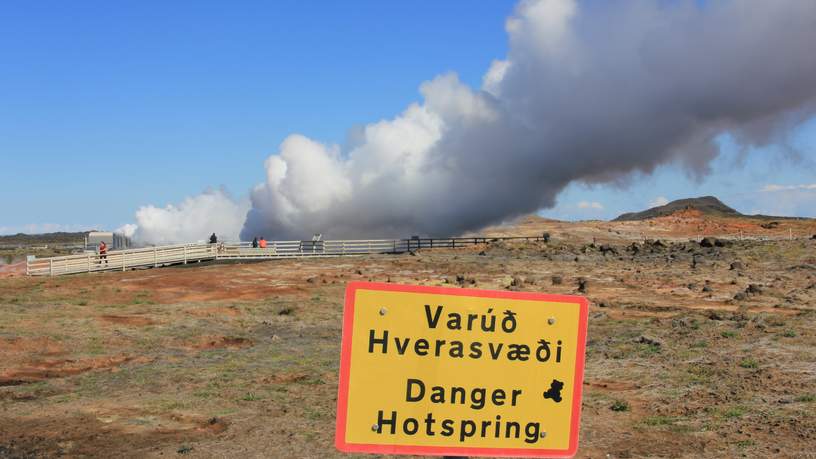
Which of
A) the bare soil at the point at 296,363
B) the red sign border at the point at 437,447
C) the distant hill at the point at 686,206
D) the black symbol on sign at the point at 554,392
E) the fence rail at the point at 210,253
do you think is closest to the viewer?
the red sign border at the point at 437,447

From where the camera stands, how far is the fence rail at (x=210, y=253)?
46.2 m

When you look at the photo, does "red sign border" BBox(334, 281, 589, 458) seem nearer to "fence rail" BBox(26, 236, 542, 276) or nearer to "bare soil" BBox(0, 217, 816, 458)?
"bare soil" BBox(0, 217, 816, 458)

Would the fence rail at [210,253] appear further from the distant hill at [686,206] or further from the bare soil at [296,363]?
the distant hill at [686,206]

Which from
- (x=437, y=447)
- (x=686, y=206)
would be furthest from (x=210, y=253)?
(x=686, y=206)

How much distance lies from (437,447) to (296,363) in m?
14.1

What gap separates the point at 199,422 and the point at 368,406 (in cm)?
951

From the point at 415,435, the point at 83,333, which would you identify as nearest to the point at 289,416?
the point at 415,435

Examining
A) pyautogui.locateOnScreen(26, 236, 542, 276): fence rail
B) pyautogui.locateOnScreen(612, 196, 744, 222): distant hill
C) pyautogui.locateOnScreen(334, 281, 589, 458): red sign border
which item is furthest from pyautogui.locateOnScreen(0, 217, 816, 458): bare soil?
pyautogui.locateOnScreen(612, 196, 744, 222): distant hill

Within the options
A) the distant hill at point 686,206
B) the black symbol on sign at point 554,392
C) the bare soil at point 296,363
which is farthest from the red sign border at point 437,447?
the distant hill at point 686,206

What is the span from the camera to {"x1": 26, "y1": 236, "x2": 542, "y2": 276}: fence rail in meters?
46.2

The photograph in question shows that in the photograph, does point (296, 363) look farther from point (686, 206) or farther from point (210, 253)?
point (686, 206)

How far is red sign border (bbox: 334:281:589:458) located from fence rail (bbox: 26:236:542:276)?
148 feet

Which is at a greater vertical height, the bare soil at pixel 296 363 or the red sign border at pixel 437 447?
the red sign border at pixel 437 447

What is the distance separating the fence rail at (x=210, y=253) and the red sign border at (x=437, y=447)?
44968 millimetres
